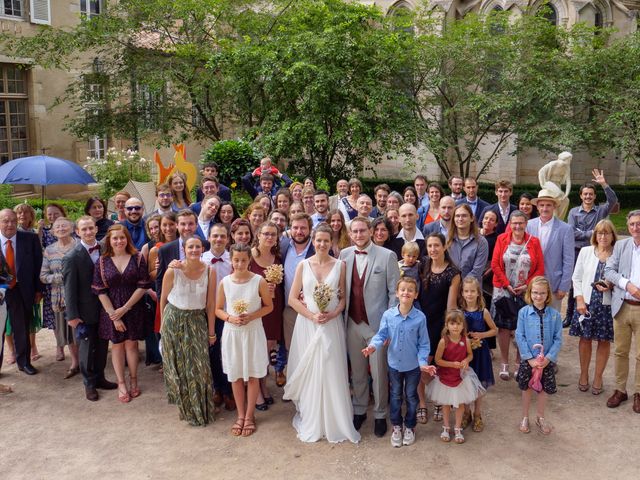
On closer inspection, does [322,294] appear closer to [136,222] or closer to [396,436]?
[396,436]

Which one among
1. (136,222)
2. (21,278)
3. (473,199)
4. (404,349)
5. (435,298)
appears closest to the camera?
(404,349)

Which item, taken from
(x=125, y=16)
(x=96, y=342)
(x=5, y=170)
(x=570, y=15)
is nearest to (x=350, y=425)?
(x=96, y=342)

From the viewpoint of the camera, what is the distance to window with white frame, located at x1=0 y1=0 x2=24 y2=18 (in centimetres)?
1785

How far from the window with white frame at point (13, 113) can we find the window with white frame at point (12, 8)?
4.67ft

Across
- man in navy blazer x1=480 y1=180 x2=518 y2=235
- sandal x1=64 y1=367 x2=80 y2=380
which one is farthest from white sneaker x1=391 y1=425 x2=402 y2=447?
→ sandal x1=64 y1=367 x2=80 y2=380

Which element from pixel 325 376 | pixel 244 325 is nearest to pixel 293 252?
pixel 244 325

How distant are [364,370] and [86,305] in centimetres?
299

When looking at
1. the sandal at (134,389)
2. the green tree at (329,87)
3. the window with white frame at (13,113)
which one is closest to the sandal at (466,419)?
the sandal at (134,389)

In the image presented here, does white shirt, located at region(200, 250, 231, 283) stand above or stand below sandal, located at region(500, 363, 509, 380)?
above

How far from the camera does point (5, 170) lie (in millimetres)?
9109

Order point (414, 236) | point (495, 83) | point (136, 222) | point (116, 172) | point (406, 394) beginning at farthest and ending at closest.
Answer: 1. point (495, 83)
2. point (116, 172)
3. point (136, 222)
4. point (414, 236)
5. point (406, 394)

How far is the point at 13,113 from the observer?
61.9 feet

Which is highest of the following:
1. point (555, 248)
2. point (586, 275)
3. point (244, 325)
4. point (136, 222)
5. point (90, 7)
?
point (90, 7)

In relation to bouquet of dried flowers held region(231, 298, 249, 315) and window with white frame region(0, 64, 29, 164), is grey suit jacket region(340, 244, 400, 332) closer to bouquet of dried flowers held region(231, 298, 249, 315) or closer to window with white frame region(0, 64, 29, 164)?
bouquet of dried flowers held region(231, 298, 249, 315)
